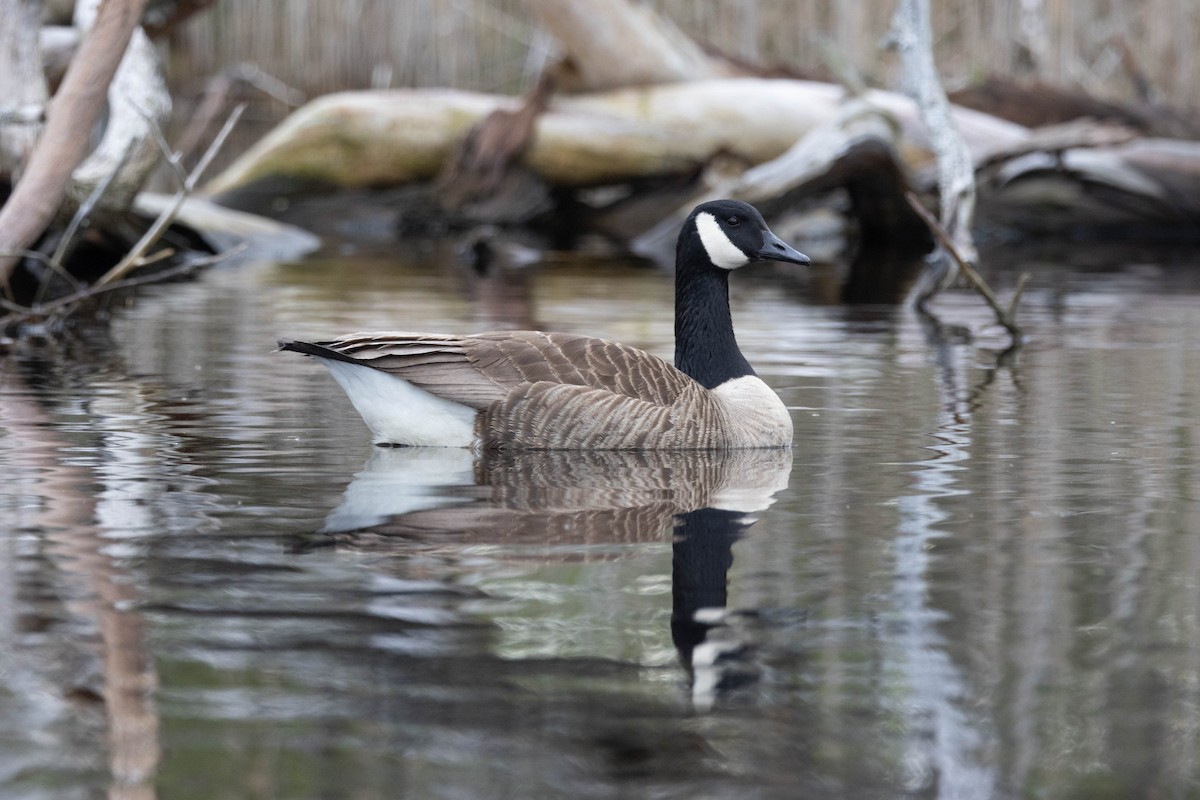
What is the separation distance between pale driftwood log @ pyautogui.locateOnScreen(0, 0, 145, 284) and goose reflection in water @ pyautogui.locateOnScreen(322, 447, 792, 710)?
3.78m

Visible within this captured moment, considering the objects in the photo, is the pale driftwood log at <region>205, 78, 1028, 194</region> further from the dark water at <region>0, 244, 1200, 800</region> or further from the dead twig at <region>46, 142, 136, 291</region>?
the dark water at <region>0, 244, 1200, 800</region>

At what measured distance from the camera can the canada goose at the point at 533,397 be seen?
22.8ft

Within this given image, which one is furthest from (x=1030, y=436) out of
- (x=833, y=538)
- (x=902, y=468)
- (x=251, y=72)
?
(x=251, y=72)

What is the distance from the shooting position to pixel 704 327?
7738 mm

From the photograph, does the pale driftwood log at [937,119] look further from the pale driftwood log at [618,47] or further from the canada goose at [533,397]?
the pale driftwood log at [618,47]

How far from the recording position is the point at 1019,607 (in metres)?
4.71

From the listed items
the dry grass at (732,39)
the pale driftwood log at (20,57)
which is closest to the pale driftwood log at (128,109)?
the pale driftwood log at (20,57)

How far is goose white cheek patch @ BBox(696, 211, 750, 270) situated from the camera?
25.7 ft

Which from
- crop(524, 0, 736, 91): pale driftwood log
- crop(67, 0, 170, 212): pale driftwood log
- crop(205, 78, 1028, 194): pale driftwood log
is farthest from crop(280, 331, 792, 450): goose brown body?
crop(524, 0, 736, 91): pale driftwood log

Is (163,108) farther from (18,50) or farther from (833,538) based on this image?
(833,538)

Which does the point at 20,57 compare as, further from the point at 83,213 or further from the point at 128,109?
the point at 83,213

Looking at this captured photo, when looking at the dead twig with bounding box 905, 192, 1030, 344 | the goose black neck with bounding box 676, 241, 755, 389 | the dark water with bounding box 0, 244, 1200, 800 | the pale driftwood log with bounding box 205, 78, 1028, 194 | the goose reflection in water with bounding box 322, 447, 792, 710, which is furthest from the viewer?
the pale driftwood log with bounding box 205, 78, 1028, 194

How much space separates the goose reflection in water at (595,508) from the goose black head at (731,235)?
97cm

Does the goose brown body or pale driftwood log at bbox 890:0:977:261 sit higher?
pale driftwood log at bbox 890:0:977:261
